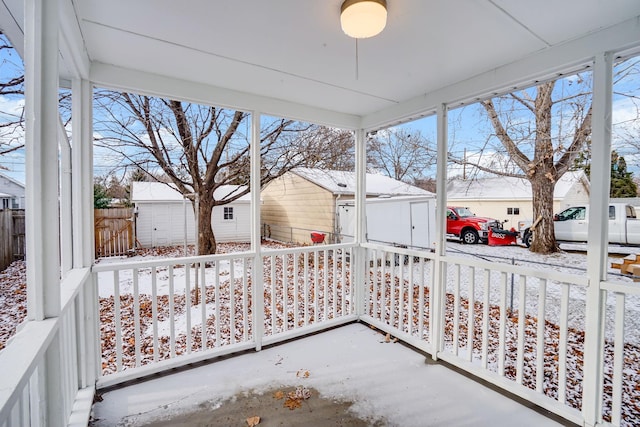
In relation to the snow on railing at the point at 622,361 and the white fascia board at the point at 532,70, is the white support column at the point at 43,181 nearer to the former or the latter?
the white fascia board at the point at 532,70

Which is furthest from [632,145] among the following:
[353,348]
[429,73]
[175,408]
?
[175,408]

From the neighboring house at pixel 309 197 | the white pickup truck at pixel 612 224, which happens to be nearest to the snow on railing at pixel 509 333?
the white pickup truck at pixel 612 224

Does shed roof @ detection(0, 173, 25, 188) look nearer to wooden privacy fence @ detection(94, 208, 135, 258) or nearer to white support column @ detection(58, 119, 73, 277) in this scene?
white support column @ detection(58, 119, 73, 277)

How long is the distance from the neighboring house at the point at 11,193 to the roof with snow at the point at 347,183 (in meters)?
5.44

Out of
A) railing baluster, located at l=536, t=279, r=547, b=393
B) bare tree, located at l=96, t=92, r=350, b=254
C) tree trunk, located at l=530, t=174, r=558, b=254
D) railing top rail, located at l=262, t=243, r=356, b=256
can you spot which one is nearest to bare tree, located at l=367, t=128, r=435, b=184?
tree trunk, located at l=530, t=174, r=558, b=254

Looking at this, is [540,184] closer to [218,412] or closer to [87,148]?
[218,412]

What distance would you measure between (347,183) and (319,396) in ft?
19.0

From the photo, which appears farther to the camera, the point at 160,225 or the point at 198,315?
the point at 160,225

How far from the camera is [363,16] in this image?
1.46m

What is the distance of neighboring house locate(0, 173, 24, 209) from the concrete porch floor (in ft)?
5.06

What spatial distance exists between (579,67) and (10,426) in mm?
3082

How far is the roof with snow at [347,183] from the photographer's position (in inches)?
261

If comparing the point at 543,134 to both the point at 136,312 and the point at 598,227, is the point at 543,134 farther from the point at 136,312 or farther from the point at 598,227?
the point at 136,312

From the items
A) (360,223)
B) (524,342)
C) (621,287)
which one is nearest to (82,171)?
(360,223)
